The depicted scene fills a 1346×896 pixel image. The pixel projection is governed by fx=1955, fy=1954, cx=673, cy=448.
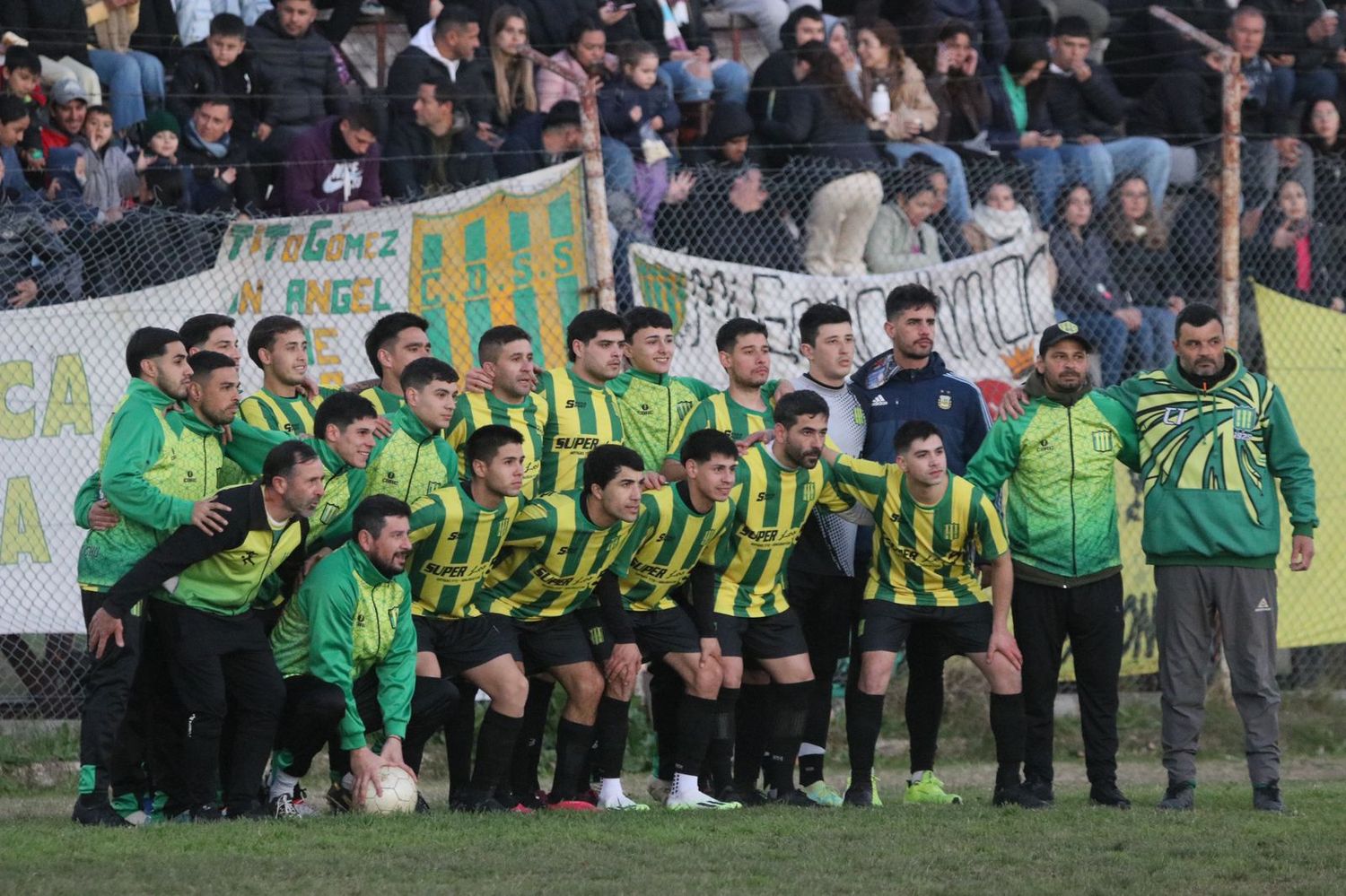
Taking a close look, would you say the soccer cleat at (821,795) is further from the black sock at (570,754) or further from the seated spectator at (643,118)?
the seated spectator at (643,118)

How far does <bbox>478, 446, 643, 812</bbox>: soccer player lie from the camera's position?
8727mm

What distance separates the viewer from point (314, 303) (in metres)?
11.1

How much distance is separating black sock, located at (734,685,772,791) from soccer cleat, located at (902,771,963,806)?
0.72m

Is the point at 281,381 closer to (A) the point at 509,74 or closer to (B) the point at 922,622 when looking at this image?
(B) the point at 922,622

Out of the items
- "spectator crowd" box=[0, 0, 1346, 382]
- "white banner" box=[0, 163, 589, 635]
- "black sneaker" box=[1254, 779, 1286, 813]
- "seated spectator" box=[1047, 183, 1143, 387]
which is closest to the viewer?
"black sneaker" box=[1254, 779, 1286, 813]

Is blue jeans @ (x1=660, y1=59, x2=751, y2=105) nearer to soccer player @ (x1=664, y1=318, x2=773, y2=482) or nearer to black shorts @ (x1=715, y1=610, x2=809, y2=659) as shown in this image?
soccer player @ (x1=664, y1=318, x2=773, y2=482)

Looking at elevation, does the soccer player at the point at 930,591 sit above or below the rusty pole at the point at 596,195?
below

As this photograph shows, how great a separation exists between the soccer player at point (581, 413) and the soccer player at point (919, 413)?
126 cm

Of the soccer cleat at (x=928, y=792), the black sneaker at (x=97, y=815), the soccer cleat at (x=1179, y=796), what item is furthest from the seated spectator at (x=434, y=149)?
the soccer cleat at (x=1179, y=796)

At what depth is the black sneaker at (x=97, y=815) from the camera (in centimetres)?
796

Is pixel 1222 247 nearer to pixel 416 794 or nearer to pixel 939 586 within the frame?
pixel 939 586

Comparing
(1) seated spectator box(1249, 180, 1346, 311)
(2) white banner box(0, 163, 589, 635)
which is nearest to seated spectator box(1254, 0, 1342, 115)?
(1) seated spectator box(1249, 180, 1346, 311)

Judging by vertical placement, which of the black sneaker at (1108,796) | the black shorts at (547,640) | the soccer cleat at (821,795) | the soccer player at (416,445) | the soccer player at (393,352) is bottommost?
the soccer cleat at (821,795)

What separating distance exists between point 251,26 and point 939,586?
21.4 feet
